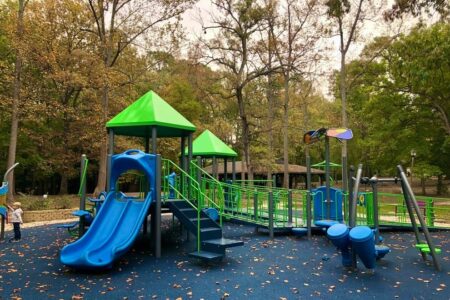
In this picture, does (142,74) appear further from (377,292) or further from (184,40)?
(377,292)

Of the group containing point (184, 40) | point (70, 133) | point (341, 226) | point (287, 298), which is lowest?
→ point (287, 298)

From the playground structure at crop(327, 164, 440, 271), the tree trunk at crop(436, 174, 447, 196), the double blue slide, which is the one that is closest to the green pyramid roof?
the double blue slide

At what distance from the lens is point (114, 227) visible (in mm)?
7871

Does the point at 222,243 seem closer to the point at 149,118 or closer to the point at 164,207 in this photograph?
the point at 164,207

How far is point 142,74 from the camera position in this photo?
84.1 ft

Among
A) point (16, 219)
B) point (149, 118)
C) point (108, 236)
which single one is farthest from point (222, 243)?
point (16, 219)

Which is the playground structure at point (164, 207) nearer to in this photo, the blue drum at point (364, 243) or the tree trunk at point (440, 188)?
the blue drum at point (364, 243)

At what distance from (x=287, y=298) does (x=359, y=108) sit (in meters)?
33.4

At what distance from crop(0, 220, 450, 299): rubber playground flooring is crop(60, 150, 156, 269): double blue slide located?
0.96 feet

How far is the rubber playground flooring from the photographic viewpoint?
579 cm

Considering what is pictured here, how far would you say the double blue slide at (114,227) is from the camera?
6992 millimetres

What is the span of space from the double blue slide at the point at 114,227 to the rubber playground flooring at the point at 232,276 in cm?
29

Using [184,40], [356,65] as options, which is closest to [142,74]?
[184,40]

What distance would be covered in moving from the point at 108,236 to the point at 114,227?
254 millimetres
